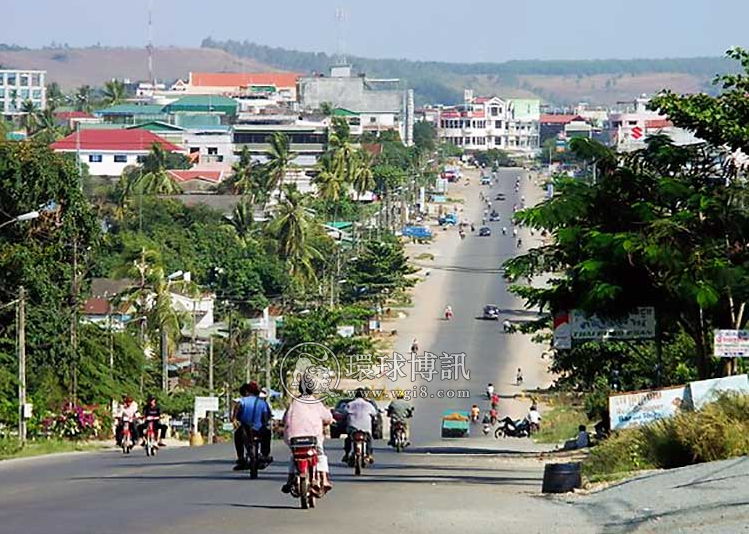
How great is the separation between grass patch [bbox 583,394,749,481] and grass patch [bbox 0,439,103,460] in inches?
598

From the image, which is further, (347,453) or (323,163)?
(323,163)

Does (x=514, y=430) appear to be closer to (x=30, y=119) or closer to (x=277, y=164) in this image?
(x=277, y=164)

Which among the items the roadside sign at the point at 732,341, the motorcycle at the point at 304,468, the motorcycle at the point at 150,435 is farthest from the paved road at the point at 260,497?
the roadside sign at the point at 732,341

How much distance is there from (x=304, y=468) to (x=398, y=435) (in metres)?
16.7

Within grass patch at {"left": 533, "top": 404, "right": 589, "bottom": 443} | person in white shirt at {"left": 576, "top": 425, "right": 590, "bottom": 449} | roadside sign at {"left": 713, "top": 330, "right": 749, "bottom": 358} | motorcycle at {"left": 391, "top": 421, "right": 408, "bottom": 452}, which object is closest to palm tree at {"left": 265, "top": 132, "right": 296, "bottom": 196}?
grass patch at {"left": 533, "top": 404, "right": 589, "bottom": 443}

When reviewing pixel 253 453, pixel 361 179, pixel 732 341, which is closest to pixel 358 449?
pixel 253 453

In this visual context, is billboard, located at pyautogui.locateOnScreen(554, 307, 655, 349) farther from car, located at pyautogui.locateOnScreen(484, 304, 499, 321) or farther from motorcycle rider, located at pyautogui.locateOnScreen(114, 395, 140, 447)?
car, located at pyautogui.locateOnScreen(484, 304, 499, 321)

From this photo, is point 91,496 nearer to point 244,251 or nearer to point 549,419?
point 549,419

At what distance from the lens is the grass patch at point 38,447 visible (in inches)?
1477

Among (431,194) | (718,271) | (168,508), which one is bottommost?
(431,194)

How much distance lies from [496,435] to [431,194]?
141017 mm

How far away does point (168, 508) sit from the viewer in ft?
63.0

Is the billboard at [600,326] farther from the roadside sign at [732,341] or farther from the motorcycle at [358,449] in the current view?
the motorcycle at [358,449]

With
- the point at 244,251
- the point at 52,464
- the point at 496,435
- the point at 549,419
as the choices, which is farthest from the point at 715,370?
the point at 244,251
